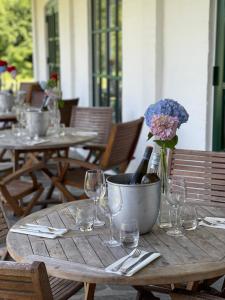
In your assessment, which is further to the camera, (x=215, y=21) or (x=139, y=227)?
(x=215, y=21)

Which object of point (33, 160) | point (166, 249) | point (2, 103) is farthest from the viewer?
point (2, 103)

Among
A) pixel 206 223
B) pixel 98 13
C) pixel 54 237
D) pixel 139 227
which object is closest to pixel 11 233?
pixel 54 237

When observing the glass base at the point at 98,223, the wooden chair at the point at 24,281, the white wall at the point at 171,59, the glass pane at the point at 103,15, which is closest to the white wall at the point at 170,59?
the white wall at the point at 171,59

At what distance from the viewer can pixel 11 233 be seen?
210 cm

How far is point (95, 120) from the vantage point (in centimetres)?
519

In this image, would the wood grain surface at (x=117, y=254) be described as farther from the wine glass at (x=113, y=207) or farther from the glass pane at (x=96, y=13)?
the glass pane at (x=96, y=13)

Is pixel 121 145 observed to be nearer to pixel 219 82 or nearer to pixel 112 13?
pixel 219 82

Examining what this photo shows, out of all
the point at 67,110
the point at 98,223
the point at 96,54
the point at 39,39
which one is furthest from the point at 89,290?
the point at 39,39

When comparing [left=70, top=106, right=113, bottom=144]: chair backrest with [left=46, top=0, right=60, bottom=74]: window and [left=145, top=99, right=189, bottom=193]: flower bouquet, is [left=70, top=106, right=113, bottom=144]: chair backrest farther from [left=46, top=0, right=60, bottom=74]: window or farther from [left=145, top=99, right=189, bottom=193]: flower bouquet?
[left=46, top=0, right=60, bottom=74]: window

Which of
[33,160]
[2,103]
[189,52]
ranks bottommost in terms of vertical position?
[33,160]

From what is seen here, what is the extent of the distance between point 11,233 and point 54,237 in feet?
0.61

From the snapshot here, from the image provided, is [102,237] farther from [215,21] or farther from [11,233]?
[215,21]

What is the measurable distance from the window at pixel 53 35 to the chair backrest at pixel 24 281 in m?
7.50

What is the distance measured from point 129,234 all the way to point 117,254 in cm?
8
